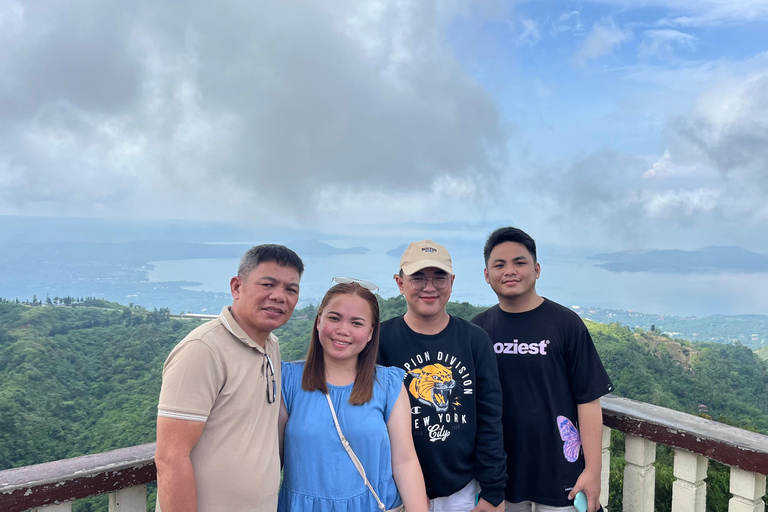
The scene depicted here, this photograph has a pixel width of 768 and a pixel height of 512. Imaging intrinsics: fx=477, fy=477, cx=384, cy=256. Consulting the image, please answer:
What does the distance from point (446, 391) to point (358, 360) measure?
47 cm

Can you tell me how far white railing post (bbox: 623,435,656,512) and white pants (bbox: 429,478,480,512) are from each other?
39.9 inches

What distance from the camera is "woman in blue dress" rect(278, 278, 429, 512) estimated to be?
2037mm

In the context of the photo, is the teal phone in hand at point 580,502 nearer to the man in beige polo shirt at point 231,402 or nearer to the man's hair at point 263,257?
the man in beige polo shirt at point 231,402

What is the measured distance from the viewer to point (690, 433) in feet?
7.78

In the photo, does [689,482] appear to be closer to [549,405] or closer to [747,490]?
[747,490]

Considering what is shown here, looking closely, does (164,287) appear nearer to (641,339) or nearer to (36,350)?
(36,350)

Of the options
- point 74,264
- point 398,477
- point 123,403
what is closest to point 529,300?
point 398,477

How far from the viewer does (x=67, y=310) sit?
36.3m

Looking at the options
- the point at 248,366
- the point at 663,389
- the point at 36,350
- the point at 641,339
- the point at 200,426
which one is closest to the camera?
the point at 200,426

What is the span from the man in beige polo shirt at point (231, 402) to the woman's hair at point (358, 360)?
0.16 metres

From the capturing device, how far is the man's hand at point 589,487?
8.09 feet

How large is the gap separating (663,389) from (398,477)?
1636cm

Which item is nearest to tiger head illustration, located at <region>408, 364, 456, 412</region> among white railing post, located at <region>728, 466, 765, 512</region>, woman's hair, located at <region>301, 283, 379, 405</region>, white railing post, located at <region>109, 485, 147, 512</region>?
woman's hair, located at <region>301, 283, 379, 405</region>

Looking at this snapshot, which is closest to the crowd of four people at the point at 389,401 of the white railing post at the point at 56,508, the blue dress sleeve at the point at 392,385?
the blue dress sleeve at the point at 392,385
